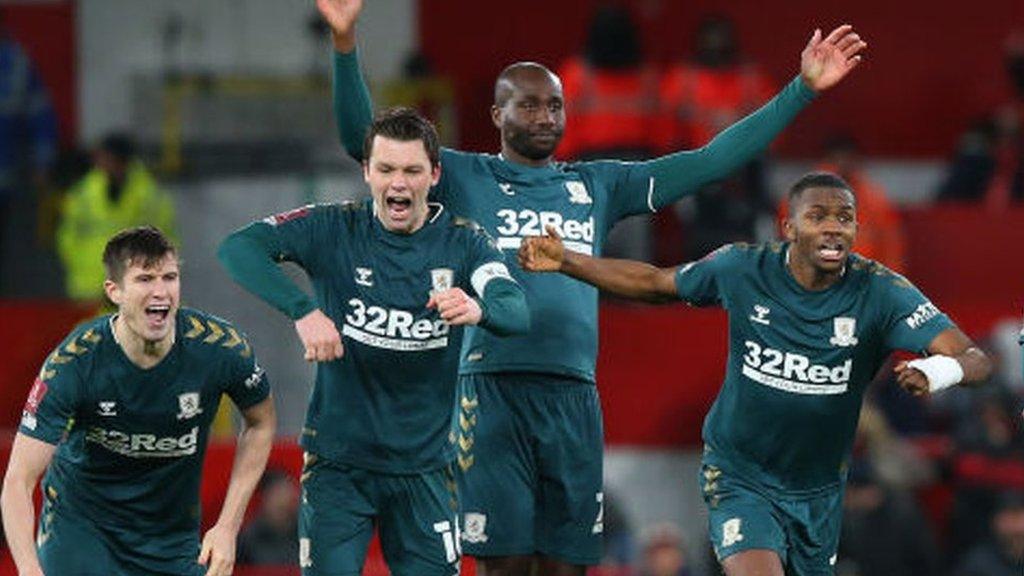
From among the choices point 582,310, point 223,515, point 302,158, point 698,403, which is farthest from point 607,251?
point 223,515

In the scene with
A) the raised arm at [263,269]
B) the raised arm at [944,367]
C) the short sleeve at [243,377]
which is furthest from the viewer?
the short sleeve at [243,377]

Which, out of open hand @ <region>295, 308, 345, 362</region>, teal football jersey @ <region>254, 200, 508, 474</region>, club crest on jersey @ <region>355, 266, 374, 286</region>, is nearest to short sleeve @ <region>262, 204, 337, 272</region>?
teal football jersey @ <region>254, 200, 508, 474</region>

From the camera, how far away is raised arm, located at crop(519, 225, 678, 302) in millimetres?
10219

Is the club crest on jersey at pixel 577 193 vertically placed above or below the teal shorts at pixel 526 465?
above

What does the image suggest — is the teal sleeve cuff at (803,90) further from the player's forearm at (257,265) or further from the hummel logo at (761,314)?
the player's forearm at (257,265)

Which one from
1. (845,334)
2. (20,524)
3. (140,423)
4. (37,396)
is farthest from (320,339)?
(845,334)

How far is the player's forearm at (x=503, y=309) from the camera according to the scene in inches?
383

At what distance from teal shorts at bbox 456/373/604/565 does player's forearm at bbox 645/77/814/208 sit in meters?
0.92

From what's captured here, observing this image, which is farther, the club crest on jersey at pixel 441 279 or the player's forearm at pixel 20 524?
the club crest on jersey at pixel 441 279

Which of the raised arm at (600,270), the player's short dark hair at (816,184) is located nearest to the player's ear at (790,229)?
the player's short dark hair at (816,184)

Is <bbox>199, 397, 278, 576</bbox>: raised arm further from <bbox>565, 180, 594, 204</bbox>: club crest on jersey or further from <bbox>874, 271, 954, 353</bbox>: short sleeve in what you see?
<bbox>874, 271, 954, 353</bbox>: short sleeve

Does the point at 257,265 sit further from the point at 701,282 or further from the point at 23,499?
the point at 701,282

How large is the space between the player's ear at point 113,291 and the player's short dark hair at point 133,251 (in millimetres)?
19

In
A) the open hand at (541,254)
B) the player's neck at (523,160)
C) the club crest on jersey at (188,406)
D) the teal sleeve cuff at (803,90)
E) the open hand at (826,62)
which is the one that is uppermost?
the open hand at (826,62)
